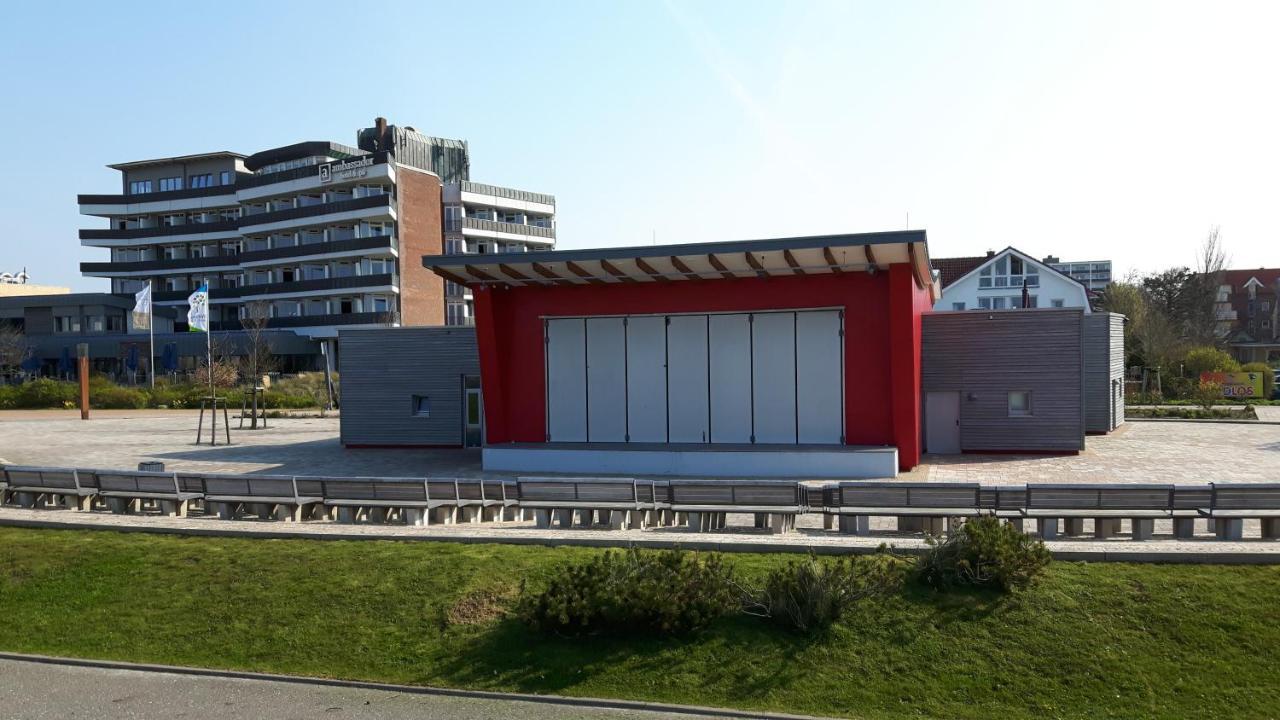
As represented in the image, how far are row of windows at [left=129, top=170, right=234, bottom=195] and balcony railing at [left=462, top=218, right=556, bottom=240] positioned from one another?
20685mm

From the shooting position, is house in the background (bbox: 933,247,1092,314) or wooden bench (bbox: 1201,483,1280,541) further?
house in the background (bbox: 933,247,1092,314)

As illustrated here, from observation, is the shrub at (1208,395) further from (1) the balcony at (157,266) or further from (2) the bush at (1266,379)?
(1) the balcony at (157,266)

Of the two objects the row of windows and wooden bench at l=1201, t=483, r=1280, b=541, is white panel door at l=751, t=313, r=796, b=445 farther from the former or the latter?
the row of windows

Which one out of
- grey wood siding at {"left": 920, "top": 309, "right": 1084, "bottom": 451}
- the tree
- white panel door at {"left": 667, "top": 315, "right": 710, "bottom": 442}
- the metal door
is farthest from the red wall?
the tree

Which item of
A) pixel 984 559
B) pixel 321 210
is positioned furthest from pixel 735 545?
pixel 321 210

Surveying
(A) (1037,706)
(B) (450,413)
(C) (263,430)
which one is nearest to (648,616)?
(A) (1037,706)

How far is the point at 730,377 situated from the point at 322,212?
49.7m

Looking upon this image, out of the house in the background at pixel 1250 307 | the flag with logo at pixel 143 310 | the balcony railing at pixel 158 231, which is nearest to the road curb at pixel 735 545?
the flag with logo at pixel 143 310

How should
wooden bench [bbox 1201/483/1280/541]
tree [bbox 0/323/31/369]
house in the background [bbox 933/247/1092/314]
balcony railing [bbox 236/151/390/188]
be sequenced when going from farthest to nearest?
balcony railing [bbox 236/151/390/188] < tree [bbox 0/323/31/369] < house in the background [bbox 933/247/1092/314] < wooden bench [bbox 1201/483/1280/541]

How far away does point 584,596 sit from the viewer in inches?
404

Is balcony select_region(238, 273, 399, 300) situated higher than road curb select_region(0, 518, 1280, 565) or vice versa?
balcony select_region(238, 273, 399, 300)

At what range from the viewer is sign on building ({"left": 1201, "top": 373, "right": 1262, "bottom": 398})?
47812mm

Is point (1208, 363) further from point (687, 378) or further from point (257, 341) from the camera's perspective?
point (257, 341)

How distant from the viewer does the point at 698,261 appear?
2370 centimetres
